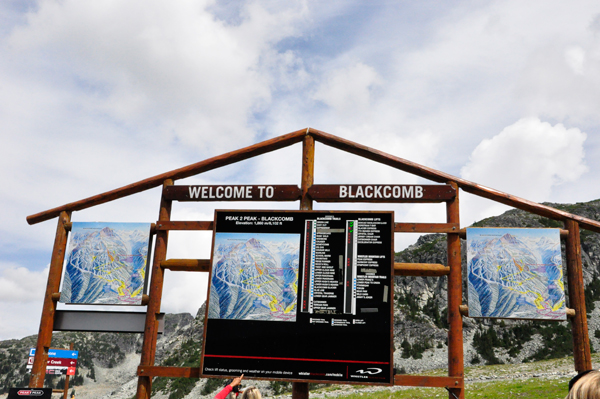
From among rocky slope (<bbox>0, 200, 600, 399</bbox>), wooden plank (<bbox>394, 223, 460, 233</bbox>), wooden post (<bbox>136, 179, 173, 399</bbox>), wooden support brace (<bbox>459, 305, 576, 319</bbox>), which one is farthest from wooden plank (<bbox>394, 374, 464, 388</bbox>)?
rocky slope (<bbox>0, 200, 600, 399</bbox>)

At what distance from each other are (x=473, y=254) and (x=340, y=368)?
3798 mm

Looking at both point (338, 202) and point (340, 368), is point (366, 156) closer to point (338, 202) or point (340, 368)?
point (338, 202)

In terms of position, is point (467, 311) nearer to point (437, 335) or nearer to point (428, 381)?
point (428, 381)

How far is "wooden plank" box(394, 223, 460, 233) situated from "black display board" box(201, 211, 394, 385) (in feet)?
0.95

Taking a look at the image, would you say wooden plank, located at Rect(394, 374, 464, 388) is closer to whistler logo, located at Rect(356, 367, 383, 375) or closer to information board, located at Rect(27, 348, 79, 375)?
whistler logo, located at Rect(356, 367, 383, 375)

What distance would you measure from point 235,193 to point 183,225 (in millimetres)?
1439

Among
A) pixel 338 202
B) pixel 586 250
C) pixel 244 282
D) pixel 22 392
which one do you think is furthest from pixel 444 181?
pixel 586 250

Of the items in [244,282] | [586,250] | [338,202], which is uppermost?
[586,250]

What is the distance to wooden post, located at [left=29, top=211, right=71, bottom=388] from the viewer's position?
10.2 metres

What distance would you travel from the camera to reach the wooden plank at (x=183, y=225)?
1045cm

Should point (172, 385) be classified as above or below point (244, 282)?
below

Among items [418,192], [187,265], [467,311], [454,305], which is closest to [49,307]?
[187,265]

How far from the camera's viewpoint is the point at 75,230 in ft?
36.3

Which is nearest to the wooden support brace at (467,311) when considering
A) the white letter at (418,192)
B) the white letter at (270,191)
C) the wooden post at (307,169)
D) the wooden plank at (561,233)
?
the wooden plank at (561,233)
